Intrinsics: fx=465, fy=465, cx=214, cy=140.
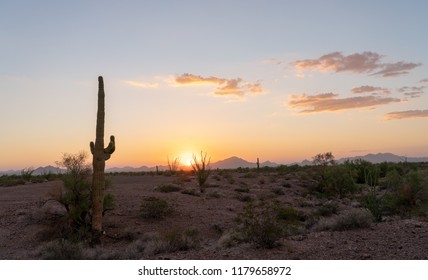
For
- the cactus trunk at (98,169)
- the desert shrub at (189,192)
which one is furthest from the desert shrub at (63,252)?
the desert shrub at (189,192)

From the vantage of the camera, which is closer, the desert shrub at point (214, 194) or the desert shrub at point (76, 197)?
the desert shrub at point (76, 197)

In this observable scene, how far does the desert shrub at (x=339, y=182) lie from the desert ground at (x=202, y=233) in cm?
252

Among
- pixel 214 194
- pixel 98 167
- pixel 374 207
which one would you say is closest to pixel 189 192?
pixel 214 194

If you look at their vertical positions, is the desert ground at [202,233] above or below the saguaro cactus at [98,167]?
below

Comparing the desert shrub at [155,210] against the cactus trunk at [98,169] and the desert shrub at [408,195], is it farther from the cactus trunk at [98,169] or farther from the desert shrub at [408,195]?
the desert shrub at [408,195]

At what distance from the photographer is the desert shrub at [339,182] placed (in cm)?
3144

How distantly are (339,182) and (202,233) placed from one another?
15928mm

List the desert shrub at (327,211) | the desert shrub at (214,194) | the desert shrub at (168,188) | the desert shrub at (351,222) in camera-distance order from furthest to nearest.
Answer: the desert shrub at (168,188) → the desert shrub at (214,194) → the desert shrub at (327,211) → the desert shrub at (351,222)

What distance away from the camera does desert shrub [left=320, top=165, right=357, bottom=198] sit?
103 feet

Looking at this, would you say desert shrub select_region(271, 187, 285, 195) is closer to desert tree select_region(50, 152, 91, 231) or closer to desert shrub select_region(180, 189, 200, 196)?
desert shrub select_region(180, 189, 200, 196)

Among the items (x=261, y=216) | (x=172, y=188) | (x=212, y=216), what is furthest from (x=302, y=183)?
(x=261, y=216)

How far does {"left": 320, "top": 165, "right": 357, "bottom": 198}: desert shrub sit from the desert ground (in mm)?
2516

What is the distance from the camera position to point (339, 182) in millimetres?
31719

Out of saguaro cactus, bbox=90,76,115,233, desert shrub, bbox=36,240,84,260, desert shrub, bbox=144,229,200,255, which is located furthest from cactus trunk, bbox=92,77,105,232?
desert shrub, bbox=144,229,200,255
